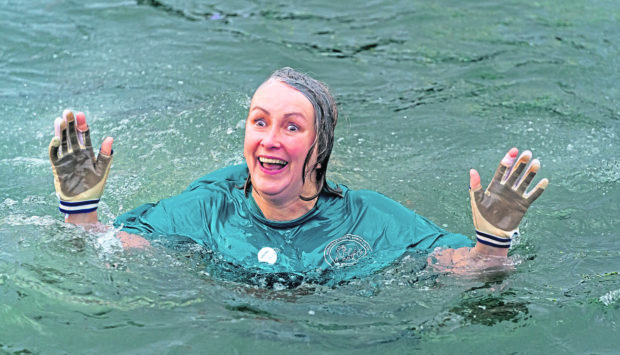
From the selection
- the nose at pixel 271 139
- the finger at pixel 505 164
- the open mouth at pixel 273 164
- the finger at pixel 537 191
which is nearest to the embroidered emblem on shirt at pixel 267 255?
the open mouth at pixel 273 164

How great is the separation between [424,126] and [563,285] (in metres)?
2.86

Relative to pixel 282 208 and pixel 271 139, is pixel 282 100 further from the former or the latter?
pixel 282 208

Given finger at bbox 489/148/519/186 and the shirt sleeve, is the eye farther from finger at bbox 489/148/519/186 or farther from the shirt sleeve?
finger at bbox 489/148/519/186

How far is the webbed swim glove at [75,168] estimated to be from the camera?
3.83 metres

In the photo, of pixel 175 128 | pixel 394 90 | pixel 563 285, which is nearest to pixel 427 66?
pixel 394 90

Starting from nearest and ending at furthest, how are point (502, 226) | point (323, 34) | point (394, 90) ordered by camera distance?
1. point (502, 226)
2. point (394, 90)
3. point (323, 34)

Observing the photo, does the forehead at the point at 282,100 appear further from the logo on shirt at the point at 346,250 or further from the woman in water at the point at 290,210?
the logo on shirt at the point at 346,250

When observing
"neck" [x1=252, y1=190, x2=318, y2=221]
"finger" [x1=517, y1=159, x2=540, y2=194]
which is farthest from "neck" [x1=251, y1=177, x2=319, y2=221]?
"finger" [x1=517, y1=159, x2=540, y2=194]

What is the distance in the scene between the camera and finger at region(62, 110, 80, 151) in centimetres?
378

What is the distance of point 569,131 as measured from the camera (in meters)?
6.60

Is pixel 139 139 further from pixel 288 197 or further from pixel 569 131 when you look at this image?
pixel 569 131

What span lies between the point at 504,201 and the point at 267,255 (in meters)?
1.23


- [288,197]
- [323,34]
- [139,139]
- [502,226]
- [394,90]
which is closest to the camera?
[502,226]

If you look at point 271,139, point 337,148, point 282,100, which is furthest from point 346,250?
point 337,148
